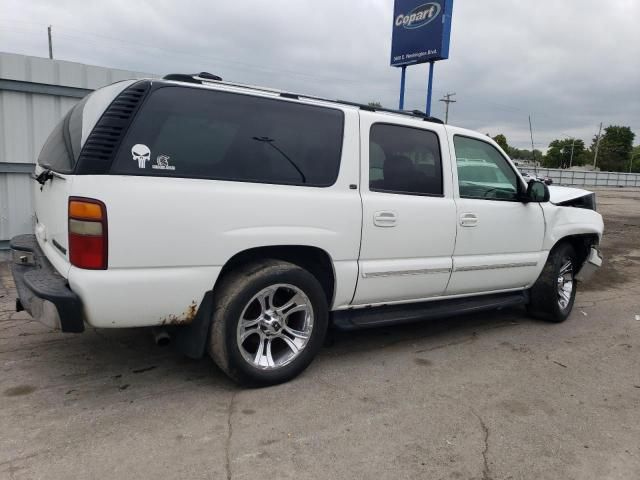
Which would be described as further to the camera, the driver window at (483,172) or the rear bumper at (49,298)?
the driver window at (483,172)

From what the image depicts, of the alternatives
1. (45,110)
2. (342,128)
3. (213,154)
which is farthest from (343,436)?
(45,110)

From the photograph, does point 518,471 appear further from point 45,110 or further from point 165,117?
point 45,110

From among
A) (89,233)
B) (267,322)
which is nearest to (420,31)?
(267,322)

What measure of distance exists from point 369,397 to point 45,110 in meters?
5.65

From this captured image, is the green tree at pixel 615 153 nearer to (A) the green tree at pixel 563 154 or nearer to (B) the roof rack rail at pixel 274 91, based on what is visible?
(A) the green tree at pixel 563 154

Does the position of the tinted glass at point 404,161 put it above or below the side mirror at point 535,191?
above

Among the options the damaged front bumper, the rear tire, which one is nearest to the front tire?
the rear tire

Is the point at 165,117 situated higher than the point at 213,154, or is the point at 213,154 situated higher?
the point at 165,117

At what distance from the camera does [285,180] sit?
11.2 feet

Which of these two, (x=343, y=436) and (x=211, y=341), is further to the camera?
(x=211, y=341)

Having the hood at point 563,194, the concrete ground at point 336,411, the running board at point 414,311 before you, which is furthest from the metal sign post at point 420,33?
the concrete ground at point 336,411

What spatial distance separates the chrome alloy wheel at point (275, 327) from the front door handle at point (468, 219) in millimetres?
1567

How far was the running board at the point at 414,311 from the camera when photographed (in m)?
3.88

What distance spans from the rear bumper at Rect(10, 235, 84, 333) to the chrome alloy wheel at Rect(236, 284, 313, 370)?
976mm
